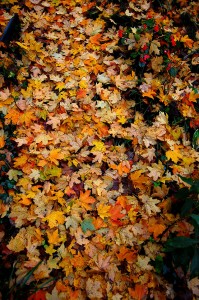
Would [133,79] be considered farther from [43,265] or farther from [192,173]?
[43,265]

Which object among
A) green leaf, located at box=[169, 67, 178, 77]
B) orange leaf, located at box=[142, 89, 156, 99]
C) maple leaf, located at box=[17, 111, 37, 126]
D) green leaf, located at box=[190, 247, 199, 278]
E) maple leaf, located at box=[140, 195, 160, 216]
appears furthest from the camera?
green leaf, located at box=[169, 67, 178, 77]

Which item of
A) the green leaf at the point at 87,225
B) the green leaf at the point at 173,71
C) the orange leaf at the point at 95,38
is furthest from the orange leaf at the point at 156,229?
the orange leaf at the point at 95,38

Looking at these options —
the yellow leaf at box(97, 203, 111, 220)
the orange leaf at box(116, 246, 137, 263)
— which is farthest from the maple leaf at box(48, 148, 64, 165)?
the orange leaf at box(116, 246, 137, 263)

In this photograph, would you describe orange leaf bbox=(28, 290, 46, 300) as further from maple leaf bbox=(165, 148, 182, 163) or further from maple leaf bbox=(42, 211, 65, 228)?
maple leaf bbox=(165, 148, 182, 163)

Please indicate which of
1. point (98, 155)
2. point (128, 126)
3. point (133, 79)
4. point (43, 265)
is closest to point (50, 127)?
point (98, 155)

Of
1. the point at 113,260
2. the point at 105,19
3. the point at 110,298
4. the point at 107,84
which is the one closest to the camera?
the point at 110,298

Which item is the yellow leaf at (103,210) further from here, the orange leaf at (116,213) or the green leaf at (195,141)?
the green leaf at (195,141)

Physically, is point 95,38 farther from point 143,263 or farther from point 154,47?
point 143,263

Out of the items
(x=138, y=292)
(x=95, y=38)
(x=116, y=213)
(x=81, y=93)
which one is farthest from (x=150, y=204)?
(x=95, y=38)
